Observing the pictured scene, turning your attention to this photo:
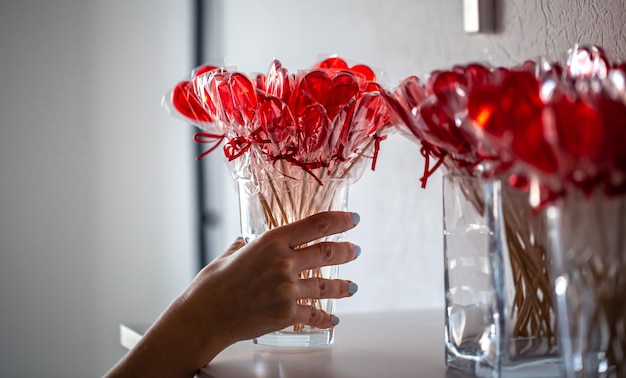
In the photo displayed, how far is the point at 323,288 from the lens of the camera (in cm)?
79

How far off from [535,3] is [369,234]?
2.09 ft

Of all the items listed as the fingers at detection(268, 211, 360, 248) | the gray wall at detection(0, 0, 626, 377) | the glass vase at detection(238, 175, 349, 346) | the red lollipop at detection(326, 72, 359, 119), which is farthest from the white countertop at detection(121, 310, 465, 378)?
the gray wall at detection(0, 0, 626, 377)

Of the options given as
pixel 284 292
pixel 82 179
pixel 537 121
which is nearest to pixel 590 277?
pixel 537 121

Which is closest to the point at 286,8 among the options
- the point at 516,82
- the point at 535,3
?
the point at 535,3

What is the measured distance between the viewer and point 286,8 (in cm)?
191

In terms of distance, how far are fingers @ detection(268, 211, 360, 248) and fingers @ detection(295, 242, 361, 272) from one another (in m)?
0.02

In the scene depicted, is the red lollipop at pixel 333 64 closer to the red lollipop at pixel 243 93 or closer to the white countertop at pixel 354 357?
the red lollipop at pixel 243 93

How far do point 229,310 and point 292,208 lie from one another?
0.14 meters

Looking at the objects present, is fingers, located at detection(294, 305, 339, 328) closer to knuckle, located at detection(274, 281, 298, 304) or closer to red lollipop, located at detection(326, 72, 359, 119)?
knuckle, located at detection(274, 281, 298, 304)

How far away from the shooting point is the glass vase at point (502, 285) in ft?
1.90

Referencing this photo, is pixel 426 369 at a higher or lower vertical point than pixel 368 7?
lower

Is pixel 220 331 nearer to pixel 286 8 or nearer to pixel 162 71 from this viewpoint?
pixel 286 8

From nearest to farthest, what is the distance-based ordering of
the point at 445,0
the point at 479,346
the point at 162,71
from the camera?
the point at 479,346 → the point at 445,0 → the point at 162,71

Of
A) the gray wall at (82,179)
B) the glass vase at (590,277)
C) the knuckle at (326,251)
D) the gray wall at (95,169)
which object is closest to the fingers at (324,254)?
the knuckle at (326,251)
